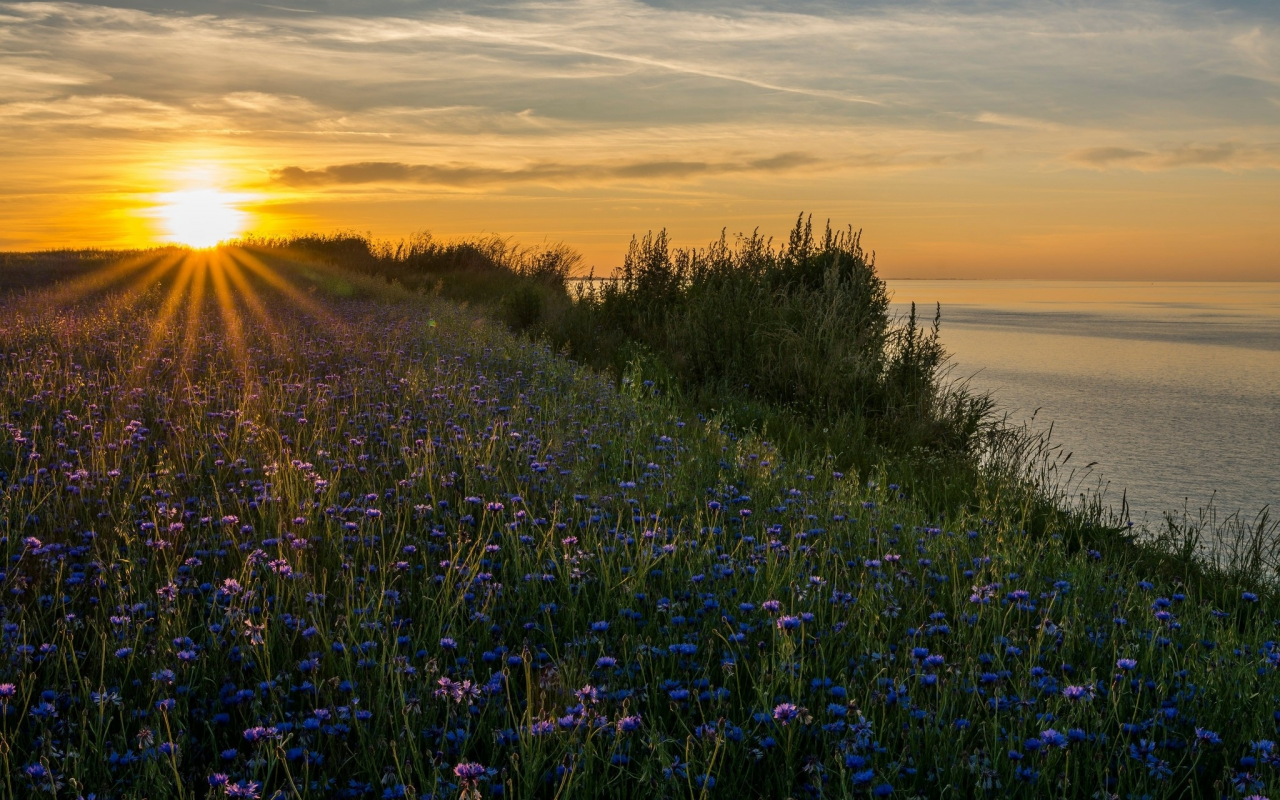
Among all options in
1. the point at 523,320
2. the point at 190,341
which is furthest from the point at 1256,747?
the point at 523,320

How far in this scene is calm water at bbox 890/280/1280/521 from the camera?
907cm

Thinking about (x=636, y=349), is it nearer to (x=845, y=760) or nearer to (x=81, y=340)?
(x=81, y=340)

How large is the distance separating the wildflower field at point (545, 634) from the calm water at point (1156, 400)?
389 centimetres

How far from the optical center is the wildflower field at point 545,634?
7.65 feet

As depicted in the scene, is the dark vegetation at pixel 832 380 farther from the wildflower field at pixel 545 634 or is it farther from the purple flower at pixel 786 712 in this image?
the purple flower at pixel 786 712

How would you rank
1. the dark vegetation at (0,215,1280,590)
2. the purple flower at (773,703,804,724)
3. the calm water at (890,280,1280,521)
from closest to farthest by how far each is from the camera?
the purple flower at (773,703,804,724) < the dark vegetation at (0,215,1280,590) < the calm water at (890,280,1280,521)

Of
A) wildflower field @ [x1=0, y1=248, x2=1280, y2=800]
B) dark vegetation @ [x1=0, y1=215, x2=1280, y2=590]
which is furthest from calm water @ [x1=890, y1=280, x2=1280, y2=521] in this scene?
wildflower field @ [x1=0, y1=248, x2=1280, y2=800]

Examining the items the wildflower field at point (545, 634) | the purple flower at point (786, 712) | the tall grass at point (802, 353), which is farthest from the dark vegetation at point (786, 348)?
the purple flower at point (786, 712)

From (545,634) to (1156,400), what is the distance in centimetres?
1400

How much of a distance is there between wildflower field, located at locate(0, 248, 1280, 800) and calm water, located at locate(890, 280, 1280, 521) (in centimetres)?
389

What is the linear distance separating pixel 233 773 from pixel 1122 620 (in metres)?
3.14

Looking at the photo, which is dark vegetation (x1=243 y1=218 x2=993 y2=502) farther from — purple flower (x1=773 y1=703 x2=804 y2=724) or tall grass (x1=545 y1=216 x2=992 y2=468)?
purple flower (x1=773 y1=703 x2=804 y2=724)

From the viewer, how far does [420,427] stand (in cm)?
607

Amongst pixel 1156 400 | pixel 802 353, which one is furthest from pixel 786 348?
pixel 1156 400
